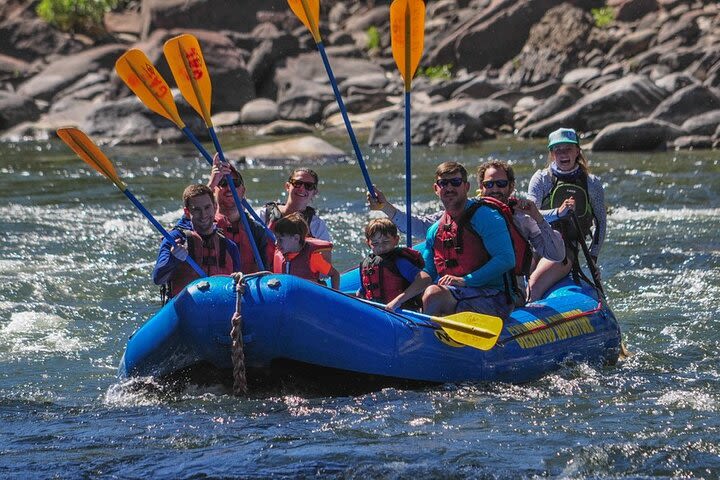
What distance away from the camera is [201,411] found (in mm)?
5426

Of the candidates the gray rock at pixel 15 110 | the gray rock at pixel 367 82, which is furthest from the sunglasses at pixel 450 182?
the gray rock at pixel 15 110

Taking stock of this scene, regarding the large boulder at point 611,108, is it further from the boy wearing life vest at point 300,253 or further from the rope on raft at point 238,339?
the rope on raft at point 238,339

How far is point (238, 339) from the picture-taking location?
5.21 meters

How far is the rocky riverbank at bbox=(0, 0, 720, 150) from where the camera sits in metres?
17.3

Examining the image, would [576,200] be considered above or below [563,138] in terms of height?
below

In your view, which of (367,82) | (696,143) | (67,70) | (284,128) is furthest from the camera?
(67,70)

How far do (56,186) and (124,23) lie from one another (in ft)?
48.2

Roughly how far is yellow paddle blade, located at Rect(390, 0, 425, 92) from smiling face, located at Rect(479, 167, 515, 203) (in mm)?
938

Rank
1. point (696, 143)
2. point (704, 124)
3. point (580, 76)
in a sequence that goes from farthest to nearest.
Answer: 1. point (580, 76)
2. point (704, 124)
3. point (696, 143)

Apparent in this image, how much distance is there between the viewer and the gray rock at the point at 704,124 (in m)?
15.9

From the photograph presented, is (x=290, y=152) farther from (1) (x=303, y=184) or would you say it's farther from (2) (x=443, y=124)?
(1) (x=303, y=184)

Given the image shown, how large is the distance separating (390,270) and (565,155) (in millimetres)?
1451

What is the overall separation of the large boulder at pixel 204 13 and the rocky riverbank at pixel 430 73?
0.03 metres

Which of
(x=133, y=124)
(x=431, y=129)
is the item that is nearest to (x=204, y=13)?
(x=133, y=124)
